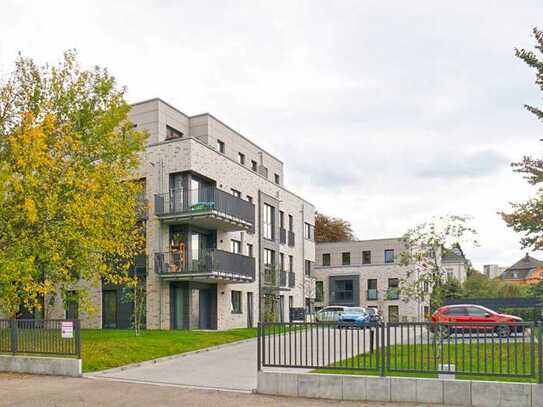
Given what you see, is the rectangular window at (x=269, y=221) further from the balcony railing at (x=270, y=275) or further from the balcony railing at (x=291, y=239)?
the balcony railing at (x=291, y=239)

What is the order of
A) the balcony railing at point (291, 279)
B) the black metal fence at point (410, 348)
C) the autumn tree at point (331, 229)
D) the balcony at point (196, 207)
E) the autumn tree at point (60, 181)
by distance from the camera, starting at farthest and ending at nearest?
the autumn tree at point (331, 229) → the balcony railing at point (291, 279) → the balcony at point (196, 207) → the autumn tree at point (60, 181) → the black metal fence at point (410, 348)

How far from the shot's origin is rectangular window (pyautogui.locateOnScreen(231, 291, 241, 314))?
103 feet

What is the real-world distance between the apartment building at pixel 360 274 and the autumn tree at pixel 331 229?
6.08 metres

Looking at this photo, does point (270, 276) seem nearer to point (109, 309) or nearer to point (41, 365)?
point (109, 309)

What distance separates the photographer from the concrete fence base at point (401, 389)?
9680 mm

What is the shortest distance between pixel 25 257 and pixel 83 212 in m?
1.93

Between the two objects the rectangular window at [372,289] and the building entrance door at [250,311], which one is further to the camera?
the rectangular window at [372,289]

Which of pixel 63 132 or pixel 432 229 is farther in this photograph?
pixel 63 132

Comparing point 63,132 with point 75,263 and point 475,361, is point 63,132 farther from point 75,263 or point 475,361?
point 475,361

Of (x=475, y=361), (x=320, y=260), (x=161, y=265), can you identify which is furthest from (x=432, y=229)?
(x=320, y=260)

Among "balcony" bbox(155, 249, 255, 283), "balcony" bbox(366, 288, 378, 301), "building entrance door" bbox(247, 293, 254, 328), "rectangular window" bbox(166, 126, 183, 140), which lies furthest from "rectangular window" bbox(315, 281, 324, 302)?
"balcony" bbox(155, 249, 255, 283)

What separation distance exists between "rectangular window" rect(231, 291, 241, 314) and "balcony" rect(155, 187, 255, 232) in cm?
480

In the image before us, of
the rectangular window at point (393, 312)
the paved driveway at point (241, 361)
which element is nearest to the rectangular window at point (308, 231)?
the rectangular window at point (393, 312)

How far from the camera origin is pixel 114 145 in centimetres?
2286
